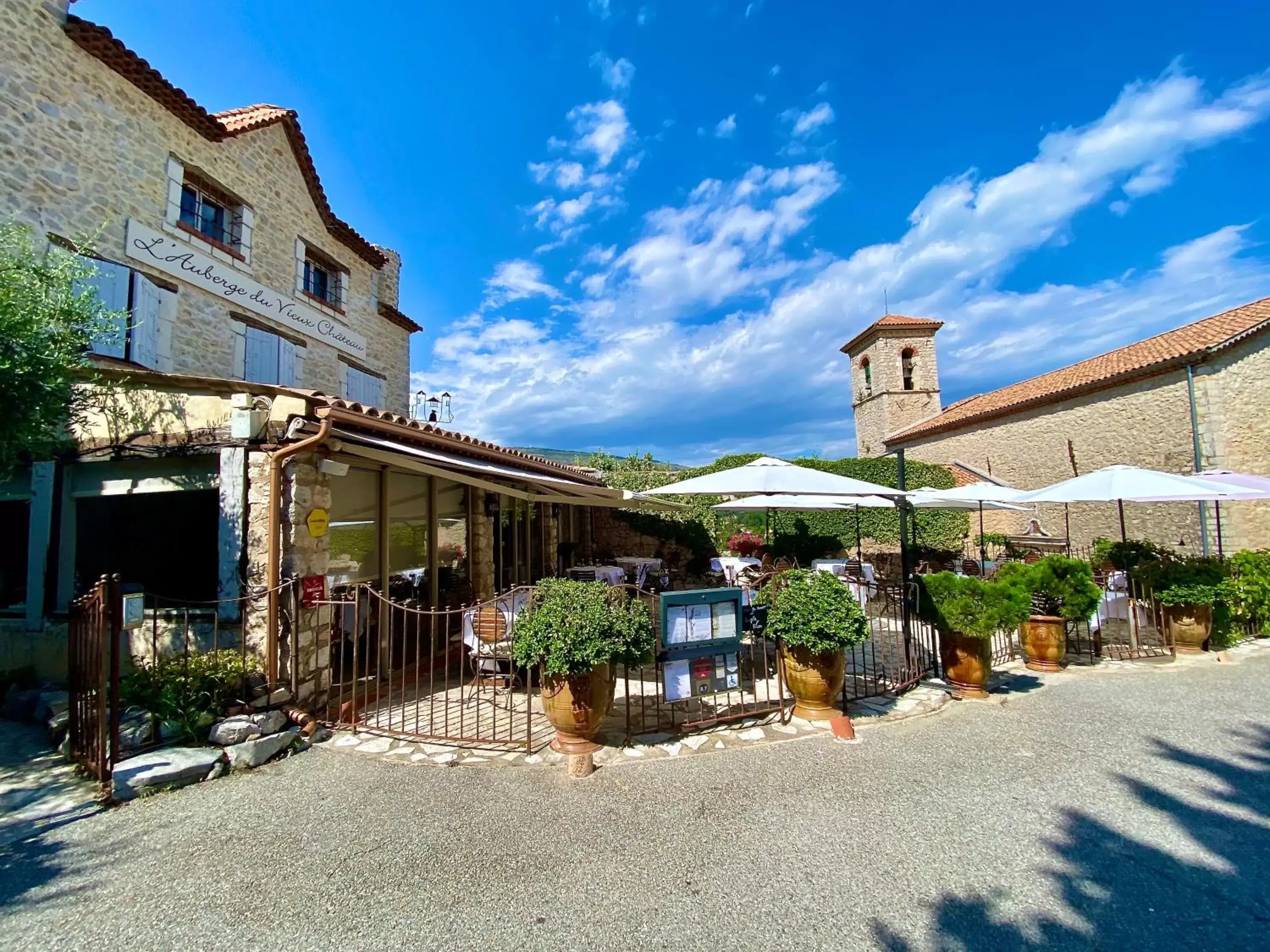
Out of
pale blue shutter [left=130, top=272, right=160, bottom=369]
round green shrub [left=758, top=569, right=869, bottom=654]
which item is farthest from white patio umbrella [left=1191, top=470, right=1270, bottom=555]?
pale blue shutter [left=130, top=272, right=160, bottom=369]

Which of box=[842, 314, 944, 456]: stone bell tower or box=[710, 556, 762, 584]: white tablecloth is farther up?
box=[842, 314, 944, 456]: stone bell tower

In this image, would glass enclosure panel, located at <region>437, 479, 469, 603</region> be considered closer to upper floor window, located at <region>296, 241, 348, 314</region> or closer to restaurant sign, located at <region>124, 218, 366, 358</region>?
restaurant sign, located at <region>124, 218, 366, 358</region>

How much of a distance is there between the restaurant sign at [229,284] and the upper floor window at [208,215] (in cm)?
35

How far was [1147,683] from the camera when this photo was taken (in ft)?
23.9

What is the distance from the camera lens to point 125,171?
998 centimetres

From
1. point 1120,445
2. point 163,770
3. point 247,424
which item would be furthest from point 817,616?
point 1120,445

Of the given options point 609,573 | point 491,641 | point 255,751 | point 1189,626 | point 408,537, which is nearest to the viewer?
point 255,751

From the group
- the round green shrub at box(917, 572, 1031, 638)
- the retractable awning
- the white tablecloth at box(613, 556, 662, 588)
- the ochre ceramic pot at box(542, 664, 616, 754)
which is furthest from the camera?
the white tablecloth at box(613, 556, 662, 588)

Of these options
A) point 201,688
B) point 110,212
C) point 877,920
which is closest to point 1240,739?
point 877,920

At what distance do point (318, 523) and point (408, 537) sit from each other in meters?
2.48

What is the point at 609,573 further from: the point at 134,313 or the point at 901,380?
the point at 901,380

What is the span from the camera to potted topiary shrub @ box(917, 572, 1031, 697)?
21.9 feet

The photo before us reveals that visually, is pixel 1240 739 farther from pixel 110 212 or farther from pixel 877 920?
pixel 110 212

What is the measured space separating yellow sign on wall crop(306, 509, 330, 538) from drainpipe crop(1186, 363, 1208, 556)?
69.9 ft
